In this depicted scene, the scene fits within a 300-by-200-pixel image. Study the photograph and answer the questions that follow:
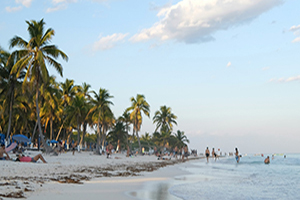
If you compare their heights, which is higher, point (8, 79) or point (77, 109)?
point (8, 79)

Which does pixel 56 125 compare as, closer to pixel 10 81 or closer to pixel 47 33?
pixel 10 81

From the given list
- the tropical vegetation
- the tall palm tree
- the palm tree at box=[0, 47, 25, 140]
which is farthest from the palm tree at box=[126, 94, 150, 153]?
the palm tree at box=[0, 47, 25, 140]

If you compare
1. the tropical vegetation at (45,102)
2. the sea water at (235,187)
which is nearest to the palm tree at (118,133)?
the tropical vegetation at (45,102)

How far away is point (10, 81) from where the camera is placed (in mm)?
31469

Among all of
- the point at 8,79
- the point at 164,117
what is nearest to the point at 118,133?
the point at 164,117

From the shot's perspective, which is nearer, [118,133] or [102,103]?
[102,103]

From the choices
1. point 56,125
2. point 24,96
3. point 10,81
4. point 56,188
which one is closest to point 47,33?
point 10,81

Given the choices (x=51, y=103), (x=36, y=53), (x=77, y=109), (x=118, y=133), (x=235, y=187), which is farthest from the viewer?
(x=118, y=133)

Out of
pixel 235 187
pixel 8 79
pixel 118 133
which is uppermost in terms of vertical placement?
pixel 8 79

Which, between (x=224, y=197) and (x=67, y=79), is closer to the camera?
(x=224, y=197)

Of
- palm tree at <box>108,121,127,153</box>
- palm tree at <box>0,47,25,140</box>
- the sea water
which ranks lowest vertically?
the sea water

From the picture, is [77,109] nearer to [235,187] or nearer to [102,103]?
[102,103]

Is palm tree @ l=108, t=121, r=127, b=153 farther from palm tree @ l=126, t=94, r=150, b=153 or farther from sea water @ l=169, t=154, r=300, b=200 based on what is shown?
sea water @ l=169, t=154, r=300, b=200

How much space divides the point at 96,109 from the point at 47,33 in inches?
863
